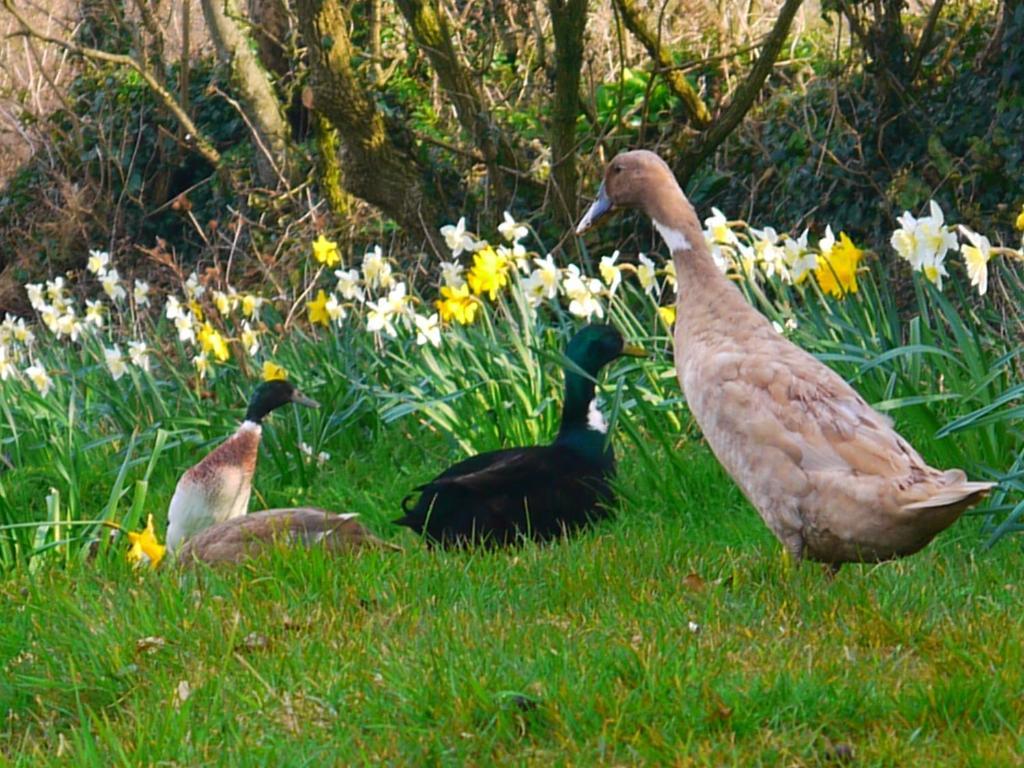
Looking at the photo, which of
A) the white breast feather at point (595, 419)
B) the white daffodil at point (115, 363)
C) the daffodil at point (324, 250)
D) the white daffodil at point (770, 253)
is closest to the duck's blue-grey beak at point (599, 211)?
the white breast feather at point (595, 419)

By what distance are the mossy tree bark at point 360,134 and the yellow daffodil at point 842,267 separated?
430 cm

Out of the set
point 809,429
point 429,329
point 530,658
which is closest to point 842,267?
point 809,429

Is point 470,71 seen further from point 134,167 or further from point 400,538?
point 134,167

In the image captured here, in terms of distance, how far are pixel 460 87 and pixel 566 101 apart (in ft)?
2.11

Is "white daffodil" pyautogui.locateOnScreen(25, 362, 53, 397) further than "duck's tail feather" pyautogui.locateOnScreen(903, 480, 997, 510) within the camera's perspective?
Yes

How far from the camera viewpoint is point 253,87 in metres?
11.9

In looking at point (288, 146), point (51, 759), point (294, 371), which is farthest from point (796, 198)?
point (51, 759)

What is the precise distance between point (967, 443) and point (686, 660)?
1.86 meters

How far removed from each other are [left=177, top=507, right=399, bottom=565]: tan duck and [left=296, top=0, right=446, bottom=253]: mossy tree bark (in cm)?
461

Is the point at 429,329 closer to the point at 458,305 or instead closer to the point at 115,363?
the point at 458,305

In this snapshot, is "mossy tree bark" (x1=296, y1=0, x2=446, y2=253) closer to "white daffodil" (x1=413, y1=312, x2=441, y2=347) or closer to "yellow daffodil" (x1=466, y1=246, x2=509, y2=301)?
"white daffodil" (x1=413, y1=312, x2=441, y2=347)

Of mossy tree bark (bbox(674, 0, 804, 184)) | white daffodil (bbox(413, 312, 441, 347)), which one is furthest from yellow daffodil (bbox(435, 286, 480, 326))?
mossy tree bark (bbox(674, 0, 804, 184))

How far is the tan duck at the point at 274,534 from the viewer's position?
4230 mm

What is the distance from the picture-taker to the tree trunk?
1180 centimetres
